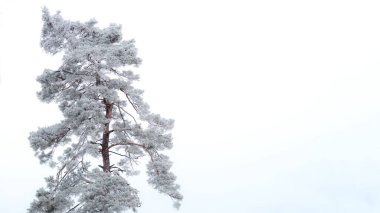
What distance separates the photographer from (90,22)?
780 inches

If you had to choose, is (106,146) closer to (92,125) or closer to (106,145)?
(106,145)

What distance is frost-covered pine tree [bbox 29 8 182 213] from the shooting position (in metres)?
18.2

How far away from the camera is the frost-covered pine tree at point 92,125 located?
59.6 ft

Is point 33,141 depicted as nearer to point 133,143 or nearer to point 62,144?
point 62,144

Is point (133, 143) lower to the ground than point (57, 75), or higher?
lower

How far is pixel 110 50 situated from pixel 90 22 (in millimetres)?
1745

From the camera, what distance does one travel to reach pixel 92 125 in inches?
707

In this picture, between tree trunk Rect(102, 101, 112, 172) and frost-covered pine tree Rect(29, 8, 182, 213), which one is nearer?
frost-covered pine tree Rect(29, 8, 182, 213)

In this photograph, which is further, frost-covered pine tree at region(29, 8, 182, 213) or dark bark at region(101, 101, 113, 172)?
dark bark at region(101, 101, 113, 172)

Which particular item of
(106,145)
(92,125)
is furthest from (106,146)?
(92,125)

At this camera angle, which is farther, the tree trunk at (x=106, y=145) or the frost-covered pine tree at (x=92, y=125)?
the tree trunk at (x=106, y=145)

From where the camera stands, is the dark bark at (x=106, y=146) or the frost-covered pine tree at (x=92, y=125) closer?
the frost-covered pine tree at (x=92, y=125)

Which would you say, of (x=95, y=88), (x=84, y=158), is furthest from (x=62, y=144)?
(x=95, y=88)

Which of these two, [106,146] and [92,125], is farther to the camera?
[106,146]
